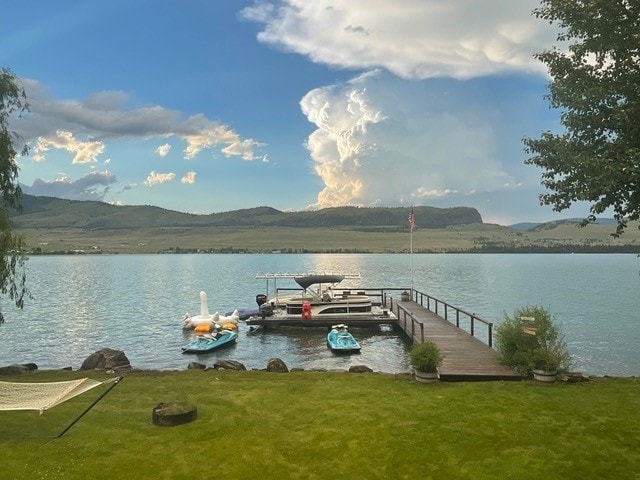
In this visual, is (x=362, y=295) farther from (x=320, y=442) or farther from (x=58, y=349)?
(x=320, y=442)

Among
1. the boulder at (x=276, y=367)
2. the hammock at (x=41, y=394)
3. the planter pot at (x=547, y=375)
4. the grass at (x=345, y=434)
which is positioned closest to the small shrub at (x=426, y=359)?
the grass at (x=345, y=434)

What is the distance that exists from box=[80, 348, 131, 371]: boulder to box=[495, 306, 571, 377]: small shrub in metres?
17.3

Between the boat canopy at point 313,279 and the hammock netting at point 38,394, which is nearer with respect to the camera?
the hammock netting at point 38,394

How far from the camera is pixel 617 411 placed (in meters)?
13.4

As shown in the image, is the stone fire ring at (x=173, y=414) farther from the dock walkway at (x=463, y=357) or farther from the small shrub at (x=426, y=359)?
the dock walkway at (x=463, y=357)

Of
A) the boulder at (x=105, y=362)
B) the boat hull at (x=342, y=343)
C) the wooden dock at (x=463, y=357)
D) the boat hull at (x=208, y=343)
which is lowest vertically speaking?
the boat hull at (x=208, y=343)

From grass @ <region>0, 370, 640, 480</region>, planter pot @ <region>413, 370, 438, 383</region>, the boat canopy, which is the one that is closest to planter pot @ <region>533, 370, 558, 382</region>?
grass @ <region>0, 370, 640, 480</region>

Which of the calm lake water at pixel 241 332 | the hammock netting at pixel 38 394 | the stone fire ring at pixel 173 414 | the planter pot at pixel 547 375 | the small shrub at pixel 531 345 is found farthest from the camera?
the calm lake water at pixel 241 332

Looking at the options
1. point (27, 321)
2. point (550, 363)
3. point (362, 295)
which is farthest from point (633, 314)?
point (27, 321)

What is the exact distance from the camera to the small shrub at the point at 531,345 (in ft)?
55.8

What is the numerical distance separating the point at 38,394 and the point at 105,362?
13040 millimetres

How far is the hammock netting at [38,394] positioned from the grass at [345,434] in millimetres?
1126

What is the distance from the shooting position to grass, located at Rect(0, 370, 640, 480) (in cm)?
1023

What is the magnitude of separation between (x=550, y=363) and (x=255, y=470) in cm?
1139
